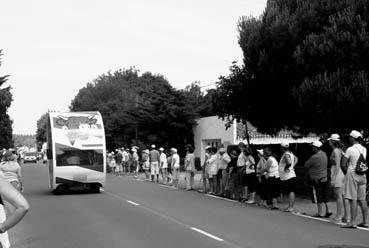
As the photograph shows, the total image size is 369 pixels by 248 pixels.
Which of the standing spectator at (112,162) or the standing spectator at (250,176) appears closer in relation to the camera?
the standing spectator at (250,176)

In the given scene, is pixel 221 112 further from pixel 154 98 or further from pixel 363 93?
pixel 154 98

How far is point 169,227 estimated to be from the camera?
12.4m

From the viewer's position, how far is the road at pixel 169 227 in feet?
34.1

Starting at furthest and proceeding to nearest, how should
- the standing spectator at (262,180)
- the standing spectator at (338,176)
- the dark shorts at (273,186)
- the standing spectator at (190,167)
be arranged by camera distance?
the standing spectator at (190,167) < the standing spectator at (262,180) < the dark shorts at (273,186) < the standing spectator at (338,176)

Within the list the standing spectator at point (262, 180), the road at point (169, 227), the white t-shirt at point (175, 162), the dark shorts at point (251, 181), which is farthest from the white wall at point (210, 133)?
the standing spectator at point (262, 180)

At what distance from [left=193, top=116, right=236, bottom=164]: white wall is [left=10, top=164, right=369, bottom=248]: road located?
2310 centimetres

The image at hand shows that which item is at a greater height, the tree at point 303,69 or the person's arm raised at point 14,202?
the tree at point 303,69

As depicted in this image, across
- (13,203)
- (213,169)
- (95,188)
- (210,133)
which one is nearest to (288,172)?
(213,169)

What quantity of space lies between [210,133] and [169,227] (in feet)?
105

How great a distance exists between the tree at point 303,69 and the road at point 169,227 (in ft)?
13.5

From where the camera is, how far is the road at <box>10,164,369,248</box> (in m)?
10.4

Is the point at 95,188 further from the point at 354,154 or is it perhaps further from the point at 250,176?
the point at 354,154

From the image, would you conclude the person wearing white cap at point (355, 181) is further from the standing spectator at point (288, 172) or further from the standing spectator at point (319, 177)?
the standing spectator at point (288, 172)

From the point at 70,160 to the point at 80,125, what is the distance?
143 cm
